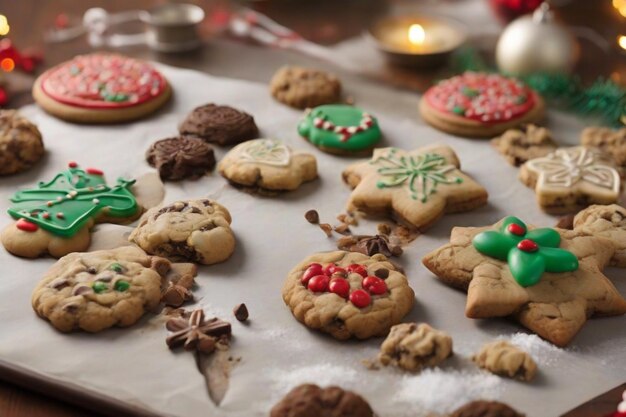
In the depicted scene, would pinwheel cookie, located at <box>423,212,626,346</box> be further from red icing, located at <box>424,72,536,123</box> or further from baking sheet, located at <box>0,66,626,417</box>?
red icing, located at <box>424,72,536,123</box>

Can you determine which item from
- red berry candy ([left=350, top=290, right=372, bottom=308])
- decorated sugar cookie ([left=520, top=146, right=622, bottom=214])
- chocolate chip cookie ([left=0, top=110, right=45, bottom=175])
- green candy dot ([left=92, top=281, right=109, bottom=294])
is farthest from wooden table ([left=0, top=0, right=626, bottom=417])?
red berry candy ([left=350, top=290, right=372, bottom=308])

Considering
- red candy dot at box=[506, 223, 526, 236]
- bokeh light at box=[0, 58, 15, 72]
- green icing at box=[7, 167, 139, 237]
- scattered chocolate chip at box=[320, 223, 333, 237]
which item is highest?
red candy dot at box=[506, 223, 526, 236]

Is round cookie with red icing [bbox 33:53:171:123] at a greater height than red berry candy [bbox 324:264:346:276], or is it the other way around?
red berry candy [bbox 324:264:346:276]

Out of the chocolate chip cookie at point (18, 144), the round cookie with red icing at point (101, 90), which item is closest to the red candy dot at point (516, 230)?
the round cookie with red icing at point (101, 90)

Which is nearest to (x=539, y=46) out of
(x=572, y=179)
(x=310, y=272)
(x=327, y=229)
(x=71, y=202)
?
(x=572, y=179)

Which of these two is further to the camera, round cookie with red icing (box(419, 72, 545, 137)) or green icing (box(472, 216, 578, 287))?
round cookie with red icing (box(419, 72, 545, 137))

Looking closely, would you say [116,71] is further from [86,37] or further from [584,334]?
[584,334]

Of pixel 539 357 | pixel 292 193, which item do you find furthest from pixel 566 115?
pixel 539 357

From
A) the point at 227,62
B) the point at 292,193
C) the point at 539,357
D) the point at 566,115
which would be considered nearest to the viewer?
the point at 539,357
